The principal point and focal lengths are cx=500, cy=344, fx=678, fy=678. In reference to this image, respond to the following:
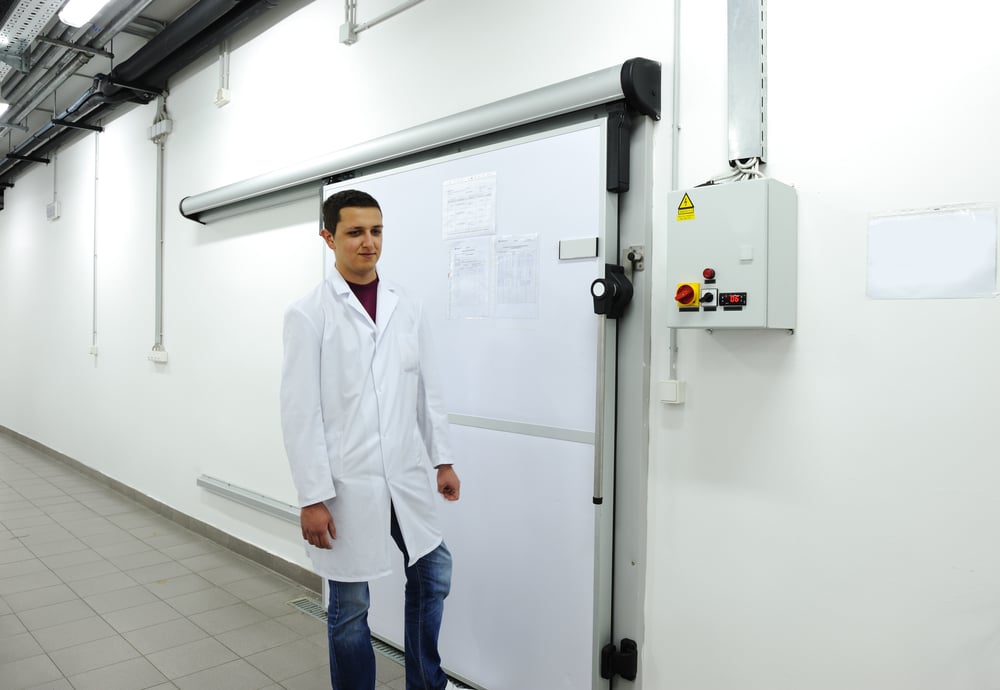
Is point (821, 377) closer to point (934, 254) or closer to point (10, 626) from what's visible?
point (934, 254)

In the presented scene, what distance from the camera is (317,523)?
1.85 m

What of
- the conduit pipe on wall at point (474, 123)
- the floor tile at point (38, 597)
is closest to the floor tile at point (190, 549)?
the floor tile at point (38, 597)

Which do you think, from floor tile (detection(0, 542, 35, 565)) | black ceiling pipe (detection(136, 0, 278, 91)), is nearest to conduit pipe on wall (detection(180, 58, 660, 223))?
black ceiling pipe (detection(136, 0, 278, 91))

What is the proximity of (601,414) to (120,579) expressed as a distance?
2877 mm

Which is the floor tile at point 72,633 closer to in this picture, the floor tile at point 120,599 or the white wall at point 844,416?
the floor tile at point 120,599

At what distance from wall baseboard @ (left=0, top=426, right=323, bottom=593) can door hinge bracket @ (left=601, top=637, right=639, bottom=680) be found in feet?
5.48

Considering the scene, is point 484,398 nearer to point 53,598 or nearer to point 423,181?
point 423,181

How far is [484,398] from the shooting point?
7.87 feet

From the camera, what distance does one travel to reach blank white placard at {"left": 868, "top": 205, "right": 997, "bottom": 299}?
1.47 meters

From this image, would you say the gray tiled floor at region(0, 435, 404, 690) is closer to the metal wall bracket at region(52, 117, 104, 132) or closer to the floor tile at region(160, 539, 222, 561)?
the floor tile at region(160, 539, 222, 561)

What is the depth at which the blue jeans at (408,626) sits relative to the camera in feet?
6.37

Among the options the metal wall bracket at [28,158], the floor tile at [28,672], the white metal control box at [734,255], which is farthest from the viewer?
the metal wall bracket at [28,158]

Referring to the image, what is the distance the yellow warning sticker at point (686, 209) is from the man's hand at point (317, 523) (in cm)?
124

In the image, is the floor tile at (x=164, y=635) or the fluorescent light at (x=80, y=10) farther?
the fluorescent light at (x=80, y=10)
